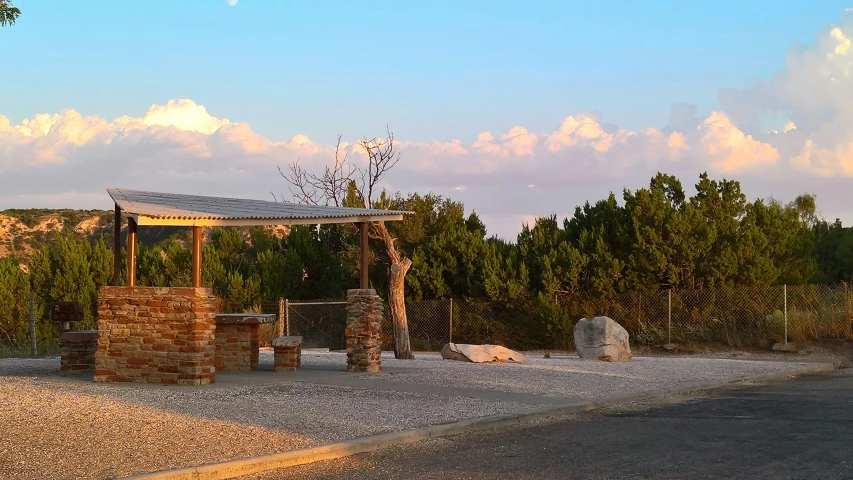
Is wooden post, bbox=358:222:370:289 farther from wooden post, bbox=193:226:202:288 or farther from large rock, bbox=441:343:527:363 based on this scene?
large rock, bbox=441:343:527:363

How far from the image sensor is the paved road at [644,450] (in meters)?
7.87

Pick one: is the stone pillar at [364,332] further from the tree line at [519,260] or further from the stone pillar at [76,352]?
the tree line at [519,260]

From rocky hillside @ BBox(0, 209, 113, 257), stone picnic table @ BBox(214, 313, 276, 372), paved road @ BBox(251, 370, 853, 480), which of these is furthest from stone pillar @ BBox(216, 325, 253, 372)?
rocky hillside @ BBox(0, 209, 113, 257)

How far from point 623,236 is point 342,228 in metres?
12.9

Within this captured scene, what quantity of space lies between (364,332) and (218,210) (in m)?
3.42

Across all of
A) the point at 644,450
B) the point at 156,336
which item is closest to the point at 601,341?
the point at 156,336

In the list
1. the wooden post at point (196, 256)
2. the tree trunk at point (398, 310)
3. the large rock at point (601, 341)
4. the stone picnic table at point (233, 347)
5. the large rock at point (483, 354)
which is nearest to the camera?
the wooden post at point (196, 256)

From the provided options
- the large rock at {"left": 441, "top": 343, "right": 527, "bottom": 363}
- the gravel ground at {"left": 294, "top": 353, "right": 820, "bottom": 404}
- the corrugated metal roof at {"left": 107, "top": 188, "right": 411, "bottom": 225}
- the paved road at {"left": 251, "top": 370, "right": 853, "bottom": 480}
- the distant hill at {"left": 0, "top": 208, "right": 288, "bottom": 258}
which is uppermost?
the distant hill at {"left": 0, "top": 208, "right": 288, "bottom": 258}

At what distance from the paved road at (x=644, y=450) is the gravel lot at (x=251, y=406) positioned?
2.92 feet

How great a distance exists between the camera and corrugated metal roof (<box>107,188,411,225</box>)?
46.0 feet

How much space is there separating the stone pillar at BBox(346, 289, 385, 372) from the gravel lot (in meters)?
0.39

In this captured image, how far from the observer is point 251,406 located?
38.1 feet

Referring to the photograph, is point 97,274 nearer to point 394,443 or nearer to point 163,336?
point 163,336

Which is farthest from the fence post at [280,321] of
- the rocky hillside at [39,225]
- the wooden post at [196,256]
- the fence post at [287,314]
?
the rocky hillside at [39,225]
